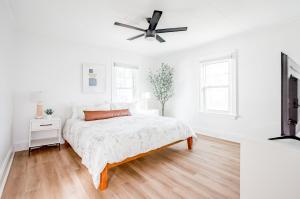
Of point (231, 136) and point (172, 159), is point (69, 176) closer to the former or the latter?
point (172, 159)

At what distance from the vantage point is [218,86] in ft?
12.9

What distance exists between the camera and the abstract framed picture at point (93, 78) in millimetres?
3896

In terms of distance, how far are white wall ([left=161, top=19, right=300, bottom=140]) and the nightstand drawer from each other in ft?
11.7

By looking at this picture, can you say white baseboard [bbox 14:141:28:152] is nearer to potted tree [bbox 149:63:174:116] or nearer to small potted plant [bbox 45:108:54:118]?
small potted plant [bbox 45:108:54:118]

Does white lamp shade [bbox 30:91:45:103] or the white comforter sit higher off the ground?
white lamp shade [bbox 30:91:45:103]

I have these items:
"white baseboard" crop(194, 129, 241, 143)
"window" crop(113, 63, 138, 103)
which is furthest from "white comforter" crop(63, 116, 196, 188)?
"window" crop(113, 63, 138, 103)

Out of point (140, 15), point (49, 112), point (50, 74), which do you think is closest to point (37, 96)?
point (49, 112)

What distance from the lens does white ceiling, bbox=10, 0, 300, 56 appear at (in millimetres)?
2201

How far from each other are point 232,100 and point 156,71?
8.84 feet

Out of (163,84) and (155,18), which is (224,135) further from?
(155,18)

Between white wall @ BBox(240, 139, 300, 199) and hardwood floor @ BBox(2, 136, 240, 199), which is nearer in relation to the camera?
white wall @ BBox(240, 139, 300, 199)

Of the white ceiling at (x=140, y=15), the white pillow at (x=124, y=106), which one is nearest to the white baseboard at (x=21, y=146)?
the white pillow at (x=124, y=106)

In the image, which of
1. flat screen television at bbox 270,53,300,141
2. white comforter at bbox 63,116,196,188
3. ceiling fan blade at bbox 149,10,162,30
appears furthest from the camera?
ceiling fan blade at bbox 149,10,162,30

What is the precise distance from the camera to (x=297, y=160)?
0.88m
